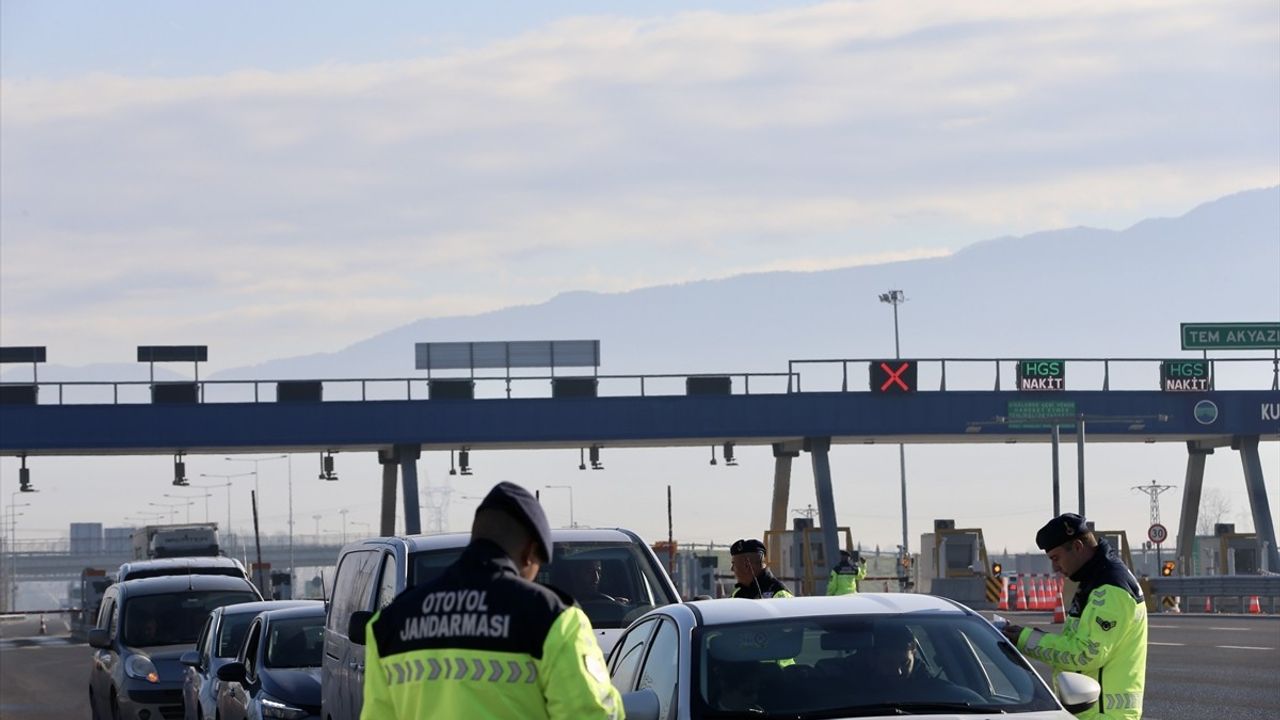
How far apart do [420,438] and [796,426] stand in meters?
10.3

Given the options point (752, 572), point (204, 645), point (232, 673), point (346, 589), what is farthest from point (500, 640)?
point (204, 645)

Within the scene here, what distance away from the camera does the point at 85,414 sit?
2055 inches

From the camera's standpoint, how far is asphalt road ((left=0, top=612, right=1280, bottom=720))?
20.3 metres

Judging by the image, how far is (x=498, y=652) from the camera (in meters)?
5.56

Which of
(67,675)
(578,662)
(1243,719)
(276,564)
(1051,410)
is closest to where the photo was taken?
(578,662)

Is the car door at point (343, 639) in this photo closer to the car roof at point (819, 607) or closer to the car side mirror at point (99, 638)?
the car roof at point (819, 607)

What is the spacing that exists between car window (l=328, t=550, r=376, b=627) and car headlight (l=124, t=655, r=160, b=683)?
5583 millimetres

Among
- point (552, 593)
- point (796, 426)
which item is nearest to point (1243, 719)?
point (552, 593)

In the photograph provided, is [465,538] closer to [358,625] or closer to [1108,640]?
[358,625]

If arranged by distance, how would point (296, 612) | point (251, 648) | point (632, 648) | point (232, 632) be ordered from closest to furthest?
point (632, 648) < point (251, 648) < point (296, 612) < point (232, 632)

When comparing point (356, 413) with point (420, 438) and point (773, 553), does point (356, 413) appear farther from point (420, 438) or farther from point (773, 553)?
point (773, 553)

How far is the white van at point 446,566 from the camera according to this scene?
1266 cm

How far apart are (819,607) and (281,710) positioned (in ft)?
23.1

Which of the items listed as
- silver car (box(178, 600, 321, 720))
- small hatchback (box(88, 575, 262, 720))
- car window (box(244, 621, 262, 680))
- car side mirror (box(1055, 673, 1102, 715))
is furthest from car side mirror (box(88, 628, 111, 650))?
car side mirror (box(1055, 673, 1102, 715))
